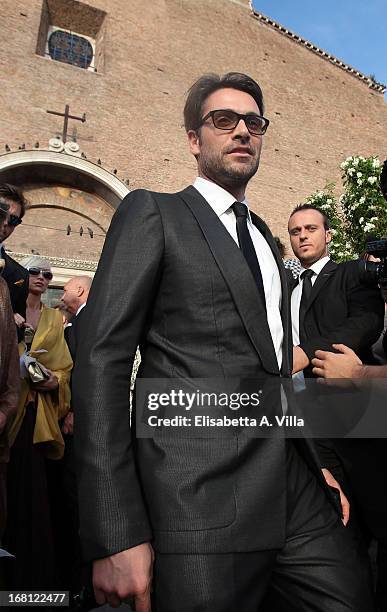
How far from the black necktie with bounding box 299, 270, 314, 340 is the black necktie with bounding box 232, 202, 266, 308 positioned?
1198mm

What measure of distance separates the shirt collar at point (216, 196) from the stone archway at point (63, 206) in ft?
34.2

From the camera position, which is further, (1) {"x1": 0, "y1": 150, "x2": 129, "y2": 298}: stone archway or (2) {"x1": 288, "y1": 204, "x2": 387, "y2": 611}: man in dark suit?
(1) {"x1": 0, "y1": 150, "x2": 129, "y2": 298}: stone archway

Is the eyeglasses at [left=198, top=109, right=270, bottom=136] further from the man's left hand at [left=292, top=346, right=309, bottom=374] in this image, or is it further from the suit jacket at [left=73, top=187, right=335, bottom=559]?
the man's left hand at [left=292, top=346, right=309, bottom=374]

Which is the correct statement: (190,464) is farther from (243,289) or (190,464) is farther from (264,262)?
(264,262)

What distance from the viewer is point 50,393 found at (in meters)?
3.10

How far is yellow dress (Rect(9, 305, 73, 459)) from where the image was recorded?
2887 mm

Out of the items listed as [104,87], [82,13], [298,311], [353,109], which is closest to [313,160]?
[353,109]

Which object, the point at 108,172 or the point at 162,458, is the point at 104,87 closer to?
the point at 108,172

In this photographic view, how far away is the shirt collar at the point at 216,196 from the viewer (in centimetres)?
149

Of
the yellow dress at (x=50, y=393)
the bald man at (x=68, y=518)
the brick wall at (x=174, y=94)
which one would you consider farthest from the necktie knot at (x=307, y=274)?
the brick wall at (x=174, y=94)

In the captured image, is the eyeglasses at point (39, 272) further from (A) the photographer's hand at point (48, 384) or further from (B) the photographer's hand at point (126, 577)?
(B) the photographer's hand at point (126, 577)

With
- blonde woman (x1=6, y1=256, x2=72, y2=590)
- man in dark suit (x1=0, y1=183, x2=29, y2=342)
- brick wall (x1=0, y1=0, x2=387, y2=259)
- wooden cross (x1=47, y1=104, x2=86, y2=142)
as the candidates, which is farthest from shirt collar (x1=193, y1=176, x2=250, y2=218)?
wooden cross (x1=47, y1=104, x2=86, y2=142)

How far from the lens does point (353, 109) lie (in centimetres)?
1867

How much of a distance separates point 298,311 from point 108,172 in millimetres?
10568
